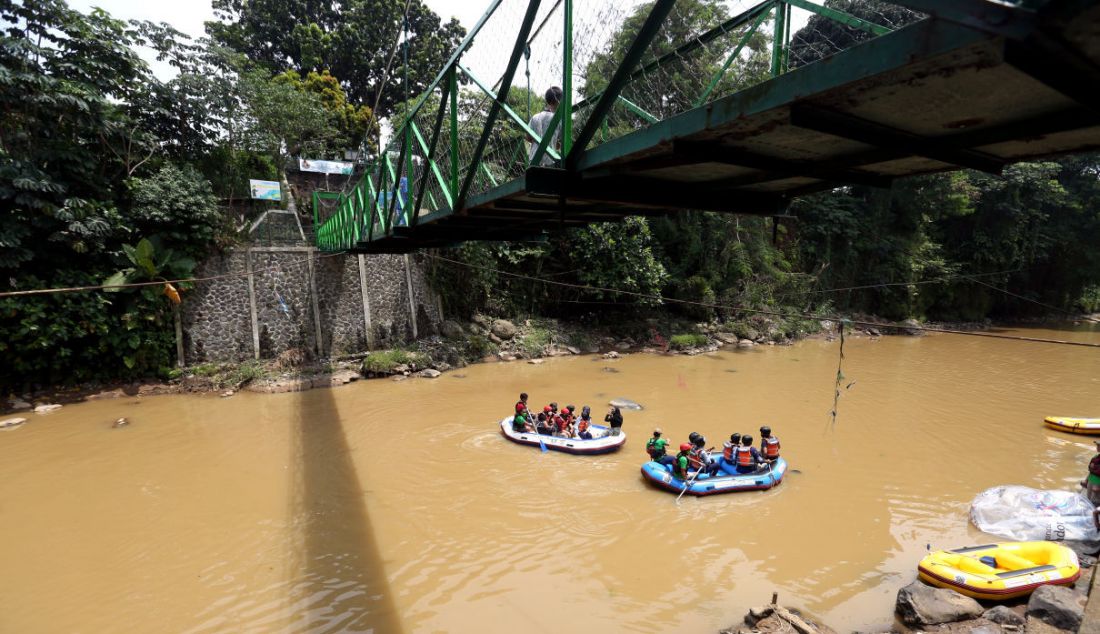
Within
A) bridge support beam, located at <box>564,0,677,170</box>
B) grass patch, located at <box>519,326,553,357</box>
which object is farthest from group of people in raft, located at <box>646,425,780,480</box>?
grass patch, located at <box>519,326,553,357</box>

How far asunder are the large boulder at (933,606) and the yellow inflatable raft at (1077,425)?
6760 mm

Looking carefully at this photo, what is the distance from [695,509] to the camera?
5.83 metres

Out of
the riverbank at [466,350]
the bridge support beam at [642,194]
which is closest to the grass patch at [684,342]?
the riverbank at [466,350]

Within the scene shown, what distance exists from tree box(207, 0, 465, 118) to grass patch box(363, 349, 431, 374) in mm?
13008

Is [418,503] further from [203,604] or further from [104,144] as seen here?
[104,144]

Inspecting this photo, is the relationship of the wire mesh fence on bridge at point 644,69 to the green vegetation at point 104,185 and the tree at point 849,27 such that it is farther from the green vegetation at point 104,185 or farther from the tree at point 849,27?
the green vegetation at point 104,185

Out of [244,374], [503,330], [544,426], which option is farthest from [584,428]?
[244,374]

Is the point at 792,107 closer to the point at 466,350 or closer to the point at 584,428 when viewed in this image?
the point at 584,428

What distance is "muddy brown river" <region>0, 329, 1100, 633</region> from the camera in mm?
4242

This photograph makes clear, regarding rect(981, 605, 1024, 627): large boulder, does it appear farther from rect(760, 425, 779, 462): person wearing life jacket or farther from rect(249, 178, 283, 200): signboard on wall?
rect(249, 178, 283, 200): signboard on wall

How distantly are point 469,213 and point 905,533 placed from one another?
5.79m

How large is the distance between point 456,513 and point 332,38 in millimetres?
21532

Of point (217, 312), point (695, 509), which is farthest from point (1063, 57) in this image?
point (217, 312)

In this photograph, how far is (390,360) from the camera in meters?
11.5
